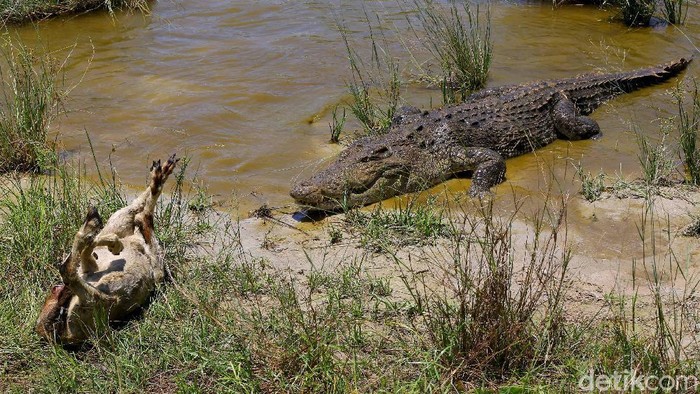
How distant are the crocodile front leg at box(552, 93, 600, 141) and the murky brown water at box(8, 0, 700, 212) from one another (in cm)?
13

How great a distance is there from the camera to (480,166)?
252 inches

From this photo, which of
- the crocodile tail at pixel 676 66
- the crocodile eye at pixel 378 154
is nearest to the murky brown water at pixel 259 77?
the crocodile tail at pixel 676 66

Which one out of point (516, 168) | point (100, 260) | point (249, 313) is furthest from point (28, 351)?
point (516, 168)

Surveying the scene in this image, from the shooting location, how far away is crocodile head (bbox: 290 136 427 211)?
223 inches

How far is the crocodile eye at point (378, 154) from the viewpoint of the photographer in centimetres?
618

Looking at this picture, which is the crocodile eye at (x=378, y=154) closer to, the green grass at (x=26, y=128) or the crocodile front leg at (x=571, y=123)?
the crocodile front leg at (x=571, y=123)

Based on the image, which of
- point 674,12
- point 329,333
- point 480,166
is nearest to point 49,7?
point 480,166

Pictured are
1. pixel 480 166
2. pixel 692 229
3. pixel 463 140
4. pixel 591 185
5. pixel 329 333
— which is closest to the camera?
pixel 329 333

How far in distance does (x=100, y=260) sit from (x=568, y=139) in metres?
4.91

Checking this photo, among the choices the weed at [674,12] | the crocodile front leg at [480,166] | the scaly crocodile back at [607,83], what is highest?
the weed at [674,12]

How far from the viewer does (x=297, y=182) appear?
6199 millimetres

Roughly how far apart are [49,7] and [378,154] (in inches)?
275

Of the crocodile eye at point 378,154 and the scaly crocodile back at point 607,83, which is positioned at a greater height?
the crocodile eye at point 378,154

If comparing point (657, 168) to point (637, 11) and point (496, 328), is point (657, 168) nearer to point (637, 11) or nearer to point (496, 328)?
point (496, 328)
